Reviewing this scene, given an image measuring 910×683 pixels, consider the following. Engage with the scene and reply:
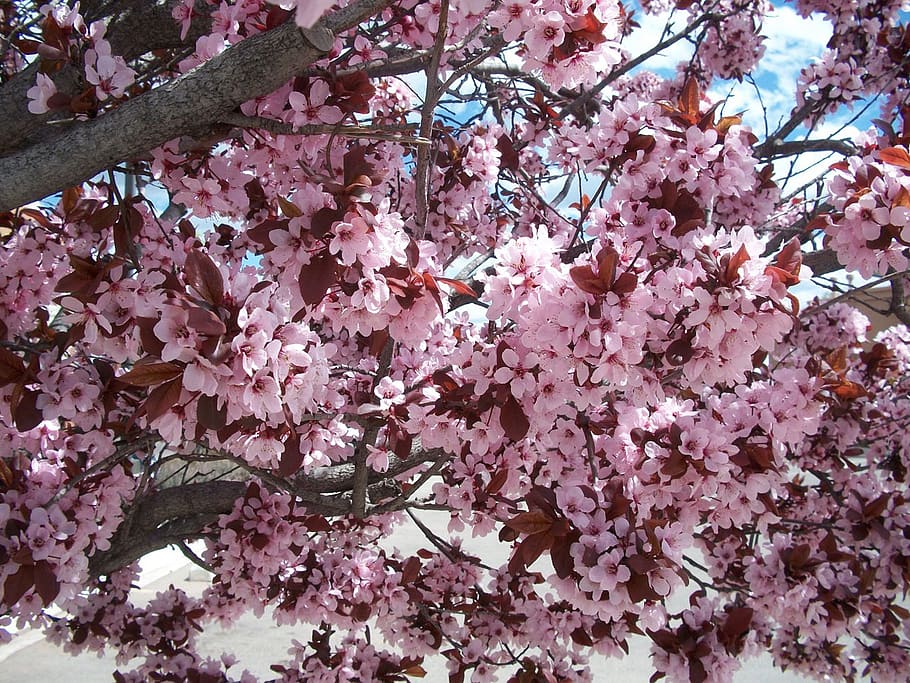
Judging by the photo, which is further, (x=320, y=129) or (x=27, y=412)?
(x=27, y=412)

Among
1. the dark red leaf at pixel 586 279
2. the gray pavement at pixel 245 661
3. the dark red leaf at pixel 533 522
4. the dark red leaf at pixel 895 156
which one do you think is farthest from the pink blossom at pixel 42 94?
the gray pavement at pixel 245 661

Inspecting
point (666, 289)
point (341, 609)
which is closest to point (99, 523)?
point (341, 609)

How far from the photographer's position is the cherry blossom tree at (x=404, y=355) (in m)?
1.18

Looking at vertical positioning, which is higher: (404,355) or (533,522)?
(404,355)

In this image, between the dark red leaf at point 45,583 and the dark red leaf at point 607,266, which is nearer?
the dark red leaf at point 607,266

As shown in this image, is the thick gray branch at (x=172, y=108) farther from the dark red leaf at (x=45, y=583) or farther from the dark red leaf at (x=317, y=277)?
the dark red leaf at (x=45, y=583)

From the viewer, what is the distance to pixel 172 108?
1.20 metres

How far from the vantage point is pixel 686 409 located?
1.66 m

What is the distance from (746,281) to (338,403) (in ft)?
3.24

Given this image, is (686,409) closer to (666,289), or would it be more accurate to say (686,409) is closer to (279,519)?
(666,289)

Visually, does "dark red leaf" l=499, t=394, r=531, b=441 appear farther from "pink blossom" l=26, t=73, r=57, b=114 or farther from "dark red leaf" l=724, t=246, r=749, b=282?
"pink blossom" l=26, t=73, r=57, b=114

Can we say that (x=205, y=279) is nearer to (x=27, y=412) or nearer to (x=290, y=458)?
(x=290, y=458)

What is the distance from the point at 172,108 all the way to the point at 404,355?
1122mm

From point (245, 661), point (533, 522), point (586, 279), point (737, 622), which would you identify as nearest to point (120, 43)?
point (586, 279)
